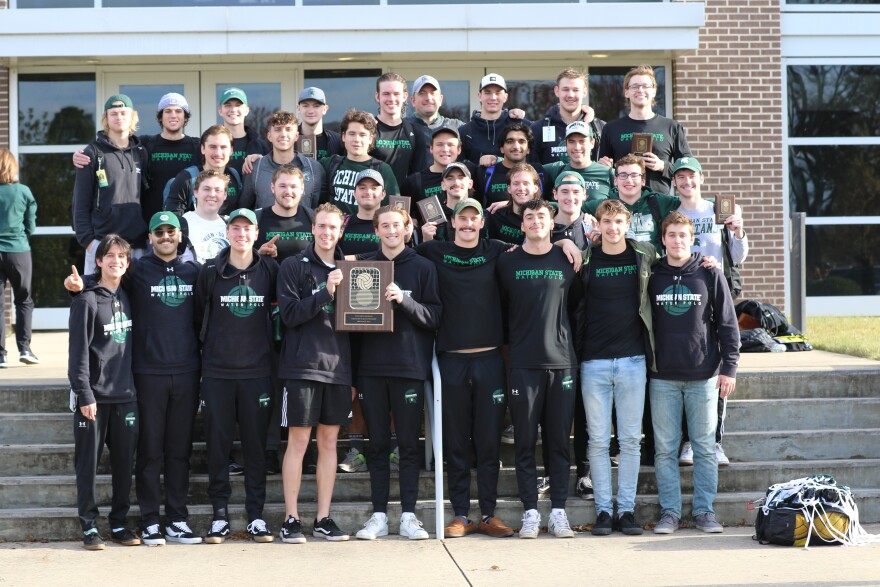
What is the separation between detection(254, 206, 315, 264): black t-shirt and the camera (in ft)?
25.7

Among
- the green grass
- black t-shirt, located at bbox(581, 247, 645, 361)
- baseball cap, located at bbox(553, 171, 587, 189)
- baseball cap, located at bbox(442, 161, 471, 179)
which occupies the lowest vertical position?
the green grass

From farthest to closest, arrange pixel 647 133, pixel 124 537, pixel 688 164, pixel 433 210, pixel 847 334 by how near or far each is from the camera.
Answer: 1. pixel 847 334
2. pixel 647 133
3. pixel 688 164
4. pixel 433 210
5. pixel 124 537

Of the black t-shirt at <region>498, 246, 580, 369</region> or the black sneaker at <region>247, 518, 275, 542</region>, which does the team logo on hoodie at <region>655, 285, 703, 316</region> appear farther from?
the black sneaker at <region>247, 518, 275, 542</region>

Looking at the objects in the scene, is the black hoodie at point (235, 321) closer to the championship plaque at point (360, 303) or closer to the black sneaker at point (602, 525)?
the championship plaque at point (360, 303)

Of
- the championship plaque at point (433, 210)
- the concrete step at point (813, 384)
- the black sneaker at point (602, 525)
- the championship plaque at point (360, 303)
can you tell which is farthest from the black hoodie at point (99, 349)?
the concrete step at point (813, 384)

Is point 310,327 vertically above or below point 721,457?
above

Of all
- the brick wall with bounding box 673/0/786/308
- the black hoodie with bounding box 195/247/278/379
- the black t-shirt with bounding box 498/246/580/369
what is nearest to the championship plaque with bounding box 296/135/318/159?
the black hoodie with bounding box 195/247/278/379

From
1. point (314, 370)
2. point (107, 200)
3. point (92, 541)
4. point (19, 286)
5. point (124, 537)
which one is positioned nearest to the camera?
point (92, 541)

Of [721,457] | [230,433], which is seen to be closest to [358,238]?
[230,433]

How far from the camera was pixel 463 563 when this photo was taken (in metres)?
6.61

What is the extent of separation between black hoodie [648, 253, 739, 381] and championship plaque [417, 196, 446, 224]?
1.50 metres

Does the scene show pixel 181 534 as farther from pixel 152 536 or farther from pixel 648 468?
pixel 648 468

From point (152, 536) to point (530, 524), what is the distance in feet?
7.93

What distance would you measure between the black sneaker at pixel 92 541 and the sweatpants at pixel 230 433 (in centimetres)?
74
